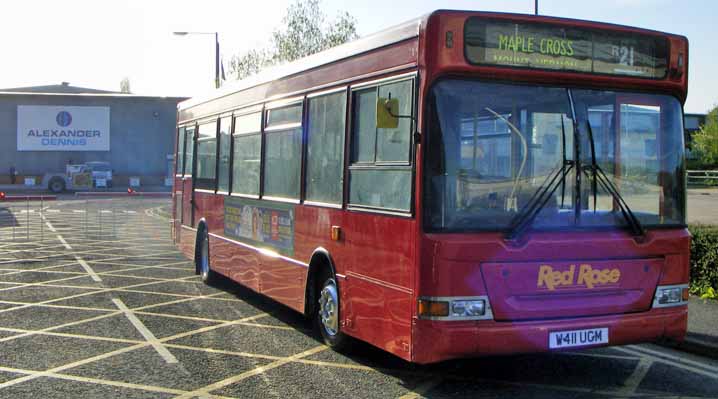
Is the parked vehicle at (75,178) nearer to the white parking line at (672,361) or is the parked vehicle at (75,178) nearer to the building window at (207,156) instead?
the building window at (207,156)

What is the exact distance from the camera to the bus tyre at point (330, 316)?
820 centimetres

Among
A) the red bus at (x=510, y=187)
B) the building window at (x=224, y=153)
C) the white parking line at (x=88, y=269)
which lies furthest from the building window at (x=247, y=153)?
the white parking line at (x=88, y=269)

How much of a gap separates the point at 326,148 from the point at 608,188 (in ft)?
9.09

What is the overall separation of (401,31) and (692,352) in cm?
433

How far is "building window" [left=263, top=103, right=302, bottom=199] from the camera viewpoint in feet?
30.5

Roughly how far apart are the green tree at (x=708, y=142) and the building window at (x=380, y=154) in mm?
66433

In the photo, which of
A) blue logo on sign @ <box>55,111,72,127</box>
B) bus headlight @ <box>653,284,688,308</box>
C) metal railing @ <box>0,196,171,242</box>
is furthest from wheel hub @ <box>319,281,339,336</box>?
blue logo on sign @ <box>55,111,72,127</box>

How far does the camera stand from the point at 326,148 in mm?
8461

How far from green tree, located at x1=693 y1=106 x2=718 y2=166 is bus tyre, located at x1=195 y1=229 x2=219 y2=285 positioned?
6183 cm

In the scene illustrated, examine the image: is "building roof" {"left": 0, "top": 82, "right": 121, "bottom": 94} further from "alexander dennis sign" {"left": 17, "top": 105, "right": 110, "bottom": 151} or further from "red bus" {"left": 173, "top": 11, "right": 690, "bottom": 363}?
"red bus" {"left": 173, "top": 11, "right": 690, "bottom": 363}

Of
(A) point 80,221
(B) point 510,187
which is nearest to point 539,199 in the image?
(B) point 510,187

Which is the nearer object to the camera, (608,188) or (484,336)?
(484,336)

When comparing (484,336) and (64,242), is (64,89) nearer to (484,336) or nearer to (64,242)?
(64,242)

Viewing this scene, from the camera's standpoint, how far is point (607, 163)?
6.89m
